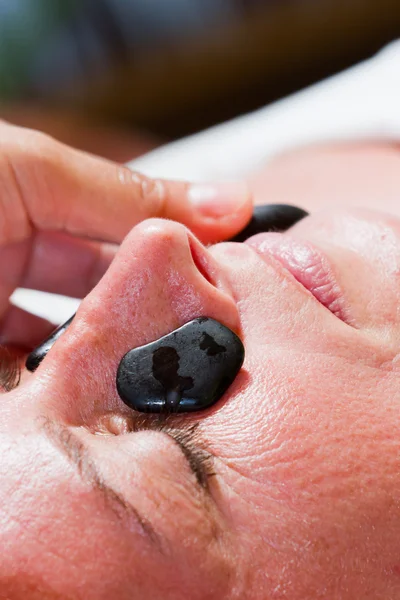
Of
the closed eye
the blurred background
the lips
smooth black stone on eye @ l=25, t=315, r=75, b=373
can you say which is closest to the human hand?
the lips

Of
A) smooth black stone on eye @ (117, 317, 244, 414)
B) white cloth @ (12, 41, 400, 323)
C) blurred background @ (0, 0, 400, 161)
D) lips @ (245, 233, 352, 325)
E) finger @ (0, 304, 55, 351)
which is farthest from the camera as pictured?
blurred background @ (0, 0, 400, 161)

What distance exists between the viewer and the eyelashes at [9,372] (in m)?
0.70

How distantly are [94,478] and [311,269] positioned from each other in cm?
36

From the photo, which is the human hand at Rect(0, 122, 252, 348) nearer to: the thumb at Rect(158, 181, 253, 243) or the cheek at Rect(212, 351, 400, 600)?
the thumb at Rect(158, 181, 253, 243)

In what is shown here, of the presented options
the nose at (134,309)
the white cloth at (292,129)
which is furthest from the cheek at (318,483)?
the white cloth at (292,129)

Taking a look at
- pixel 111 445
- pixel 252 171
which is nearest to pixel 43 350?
pixel 111 445

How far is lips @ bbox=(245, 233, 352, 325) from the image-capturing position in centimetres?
75

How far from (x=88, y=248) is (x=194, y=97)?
1.26 m

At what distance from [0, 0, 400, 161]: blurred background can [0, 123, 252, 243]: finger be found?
1219mm

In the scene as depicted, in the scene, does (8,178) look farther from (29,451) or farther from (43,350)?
(29,451)

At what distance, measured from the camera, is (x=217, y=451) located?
0.62m

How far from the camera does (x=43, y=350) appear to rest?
29.0 inches

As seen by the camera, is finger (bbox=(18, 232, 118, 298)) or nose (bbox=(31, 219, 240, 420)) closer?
nose (bbox=(31, 219, 240, 420))

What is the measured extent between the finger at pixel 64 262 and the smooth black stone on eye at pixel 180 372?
50 centimetres
